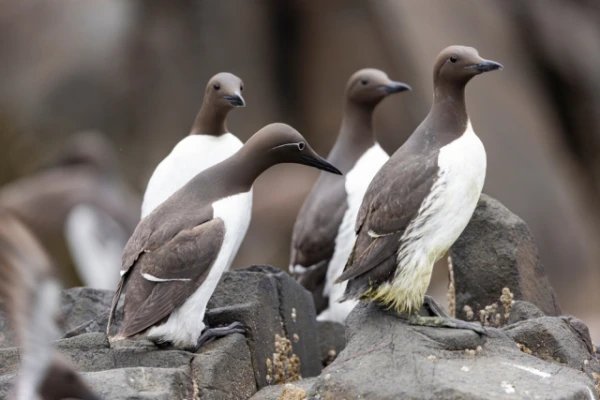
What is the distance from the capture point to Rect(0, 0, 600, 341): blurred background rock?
17.2 metres

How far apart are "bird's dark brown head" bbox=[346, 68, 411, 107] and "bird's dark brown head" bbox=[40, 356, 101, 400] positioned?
15.8ft

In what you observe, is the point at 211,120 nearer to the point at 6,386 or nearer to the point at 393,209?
the point at 393,209

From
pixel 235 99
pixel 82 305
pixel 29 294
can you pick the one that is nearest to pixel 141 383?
pixel 29 294

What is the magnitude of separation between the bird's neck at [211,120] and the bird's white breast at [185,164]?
74mm

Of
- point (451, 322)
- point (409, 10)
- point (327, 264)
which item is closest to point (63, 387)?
point (451, 322)

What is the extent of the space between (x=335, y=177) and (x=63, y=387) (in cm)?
436

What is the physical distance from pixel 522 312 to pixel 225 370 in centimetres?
Answer: 207

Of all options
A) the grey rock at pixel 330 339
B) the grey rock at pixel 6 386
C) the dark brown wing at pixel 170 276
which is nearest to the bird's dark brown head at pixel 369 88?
the grey rock at pixel 330 339

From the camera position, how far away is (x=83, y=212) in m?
14.0

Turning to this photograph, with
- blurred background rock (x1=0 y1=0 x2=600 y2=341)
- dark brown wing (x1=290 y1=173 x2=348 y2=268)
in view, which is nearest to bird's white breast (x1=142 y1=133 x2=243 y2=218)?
dark brown wing (x1=290 y1=173 x2=348 y2=268)

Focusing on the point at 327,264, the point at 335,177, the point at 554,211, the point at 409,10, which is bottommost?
the point at 554,211

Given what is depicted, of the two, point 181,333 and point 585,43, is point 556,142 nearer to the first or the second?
point 585,43

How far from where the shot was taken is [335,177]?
8.82 metres

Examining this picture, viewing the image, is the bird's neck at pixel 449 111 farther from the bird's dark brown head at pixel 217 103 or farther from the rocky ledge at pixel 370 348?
the bird's dark brown head at pixel 217 103
